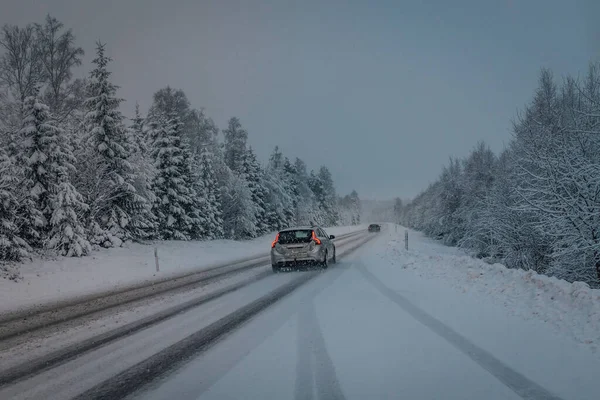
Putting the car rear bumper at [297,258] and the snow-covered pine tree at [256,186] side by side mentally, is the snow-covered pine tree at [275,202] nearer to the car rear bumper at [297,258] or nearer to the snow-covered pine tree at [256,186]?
the snow-covered pine tree at [256,186]

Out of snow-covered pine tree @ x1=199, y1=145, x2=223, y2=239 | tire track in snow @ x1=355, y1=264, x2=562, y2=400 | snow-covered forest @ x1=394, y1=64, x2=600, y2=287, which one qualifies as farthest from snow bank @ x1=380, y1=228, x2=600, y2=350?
snow-covered pine tree @ x1=199, y1=145, x2=223, y2=239

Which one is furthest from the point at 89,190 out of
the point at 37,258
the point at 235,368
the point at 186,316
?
the point at 235,368

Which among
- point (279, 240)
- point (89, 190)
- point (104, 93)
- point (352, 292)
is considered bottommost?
point (352, 292)

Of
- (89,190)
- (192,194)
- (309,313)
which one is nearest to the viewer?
(309,313)

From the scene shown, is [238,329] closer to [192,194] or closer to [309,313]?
[309,313]

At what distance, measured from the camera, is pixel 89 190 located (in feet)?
65.7

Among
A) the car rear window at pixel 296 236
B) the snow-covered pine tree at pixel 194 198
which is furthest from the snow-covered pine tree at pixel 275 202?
the car rear window at pixel 296 236

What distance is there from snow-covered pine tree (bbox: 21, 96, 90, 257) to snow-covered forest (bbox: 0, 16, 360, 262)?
45mm

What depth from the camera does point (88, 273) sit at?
591 inches

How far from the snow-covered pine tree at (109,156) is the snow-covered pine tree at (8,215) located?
5.71 meters

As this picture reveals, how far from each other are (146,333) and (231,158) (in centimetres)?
4208

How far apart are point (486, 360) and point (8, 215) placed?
53.1 feet

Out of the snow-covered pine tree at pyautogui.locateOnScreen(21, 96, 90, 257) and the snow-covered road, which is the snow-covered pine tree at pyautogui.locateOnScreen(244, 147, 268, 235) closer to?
the snow-covered pine tree at pyautogui.locateOnScreen(21, 96, 90, 257)

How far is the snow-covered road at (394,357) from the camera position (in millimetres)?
3859
